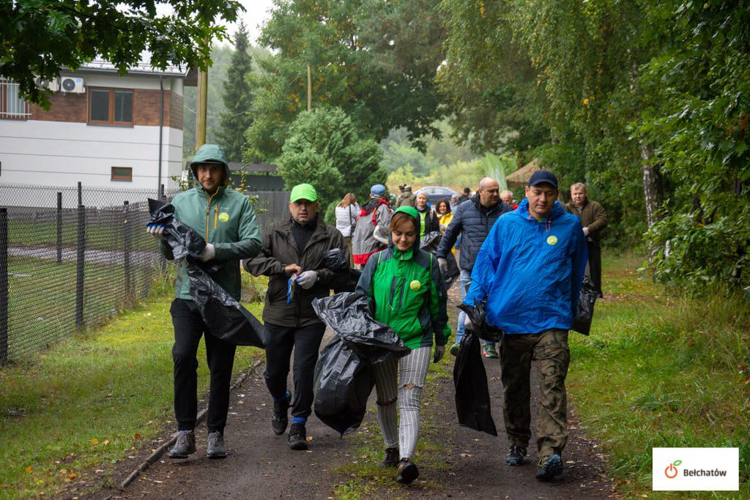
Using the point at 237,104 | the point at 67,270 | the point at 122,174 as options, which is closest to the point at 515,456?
the point at 67,270

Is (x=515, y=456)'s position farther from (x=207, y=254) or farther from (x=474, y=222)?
(x=474, y=222)

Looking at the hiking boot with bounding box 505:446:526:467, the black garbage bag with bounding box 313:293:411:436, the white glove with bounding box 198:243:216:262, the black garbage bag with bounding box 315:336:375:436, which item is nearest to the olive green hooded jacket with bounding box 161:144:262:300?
the white glove with bounding box 198:243:216:262

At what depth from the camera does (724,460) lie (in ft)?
19.1

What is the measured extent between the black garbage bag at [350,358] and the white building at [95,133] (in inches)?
1099

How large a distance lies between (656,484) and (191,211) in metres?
3.62

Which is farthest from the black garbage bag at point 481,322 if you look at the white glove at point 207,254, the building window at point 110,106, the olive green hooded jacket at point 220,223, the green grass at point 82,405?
the building window at point 110,106

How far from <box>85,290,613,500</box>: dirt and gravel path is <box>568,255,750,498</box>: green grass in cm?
27

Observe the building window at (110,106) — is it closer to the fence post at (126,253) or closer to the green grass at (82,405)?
the fence post at (126,253)

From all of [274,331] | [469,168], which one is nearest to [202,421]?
[274,331]

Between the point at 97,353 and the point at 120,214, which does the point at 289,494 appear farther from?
the point at 120,214

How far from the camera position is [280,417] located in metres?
7.27

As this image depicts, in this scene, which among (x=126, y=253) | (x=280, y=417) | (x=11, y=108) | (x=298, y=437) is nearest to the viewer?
(x=298, y=437)

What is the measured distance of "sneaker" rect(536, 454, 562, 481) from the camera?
601 centimetres

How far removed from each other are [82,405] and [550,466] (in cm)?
418
